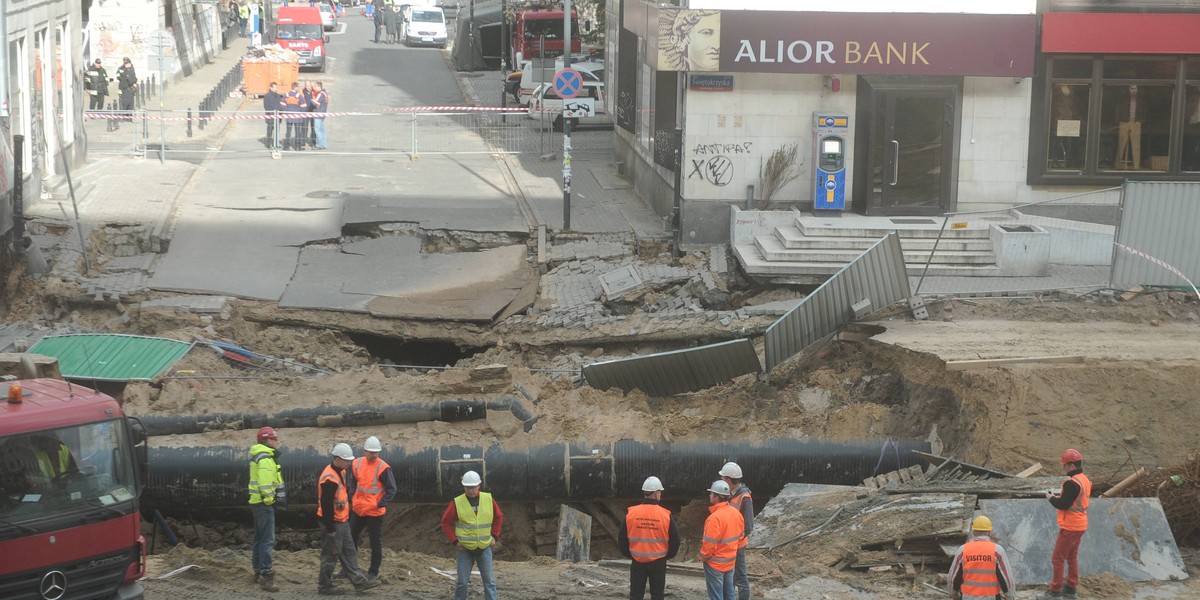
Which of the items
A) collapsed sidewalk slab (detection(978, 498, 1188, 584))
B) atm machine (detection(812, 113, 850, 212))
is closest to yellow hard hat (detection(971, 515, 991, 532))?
collapsed sidewalk slab (detection(978, 498, 1188, 584))

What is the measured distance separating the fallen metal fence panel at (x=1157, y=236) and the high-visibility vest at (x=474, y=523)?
36.0 feet

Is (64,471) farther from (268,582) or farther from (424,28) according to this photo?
(424,28)

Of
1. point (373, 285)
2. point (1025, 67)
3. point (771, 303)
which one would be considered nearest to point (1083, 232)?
point (1025, 67)

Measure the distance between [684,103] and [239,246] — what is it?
7.66 metres

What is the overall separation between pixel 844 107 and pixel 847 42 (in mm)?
1188

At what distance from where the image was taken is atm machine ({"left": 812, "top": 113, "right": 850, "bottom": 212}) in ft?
70.1

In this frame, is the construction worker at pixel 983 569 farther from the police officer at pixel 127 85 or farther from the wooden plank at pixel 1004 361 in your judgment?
the police officer at pixel 127 85

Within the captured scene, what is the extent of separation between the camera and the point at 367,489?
1109 centimetres

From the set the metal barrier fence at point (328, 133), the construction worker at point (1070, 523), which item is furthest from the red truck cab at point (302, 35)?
the construction worker at point (1070, 523)

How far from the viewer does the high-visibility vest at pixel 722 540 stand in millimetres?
10062

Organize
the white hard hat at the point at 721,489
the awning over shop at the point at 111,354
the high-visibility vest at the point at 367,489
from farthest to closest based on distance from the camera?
the awning over shop at the point at 111,354, the high-visibility vest at the point at 367,489, the white hard hat at the point at 721,489

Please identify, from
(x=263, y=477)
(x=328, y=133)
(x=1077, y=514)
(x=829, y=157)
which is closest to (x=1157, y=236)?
(x=829, y=157)

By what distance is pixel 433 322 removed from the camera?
18781 mm

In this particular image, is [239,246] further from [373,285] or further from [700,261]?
[700,261]
